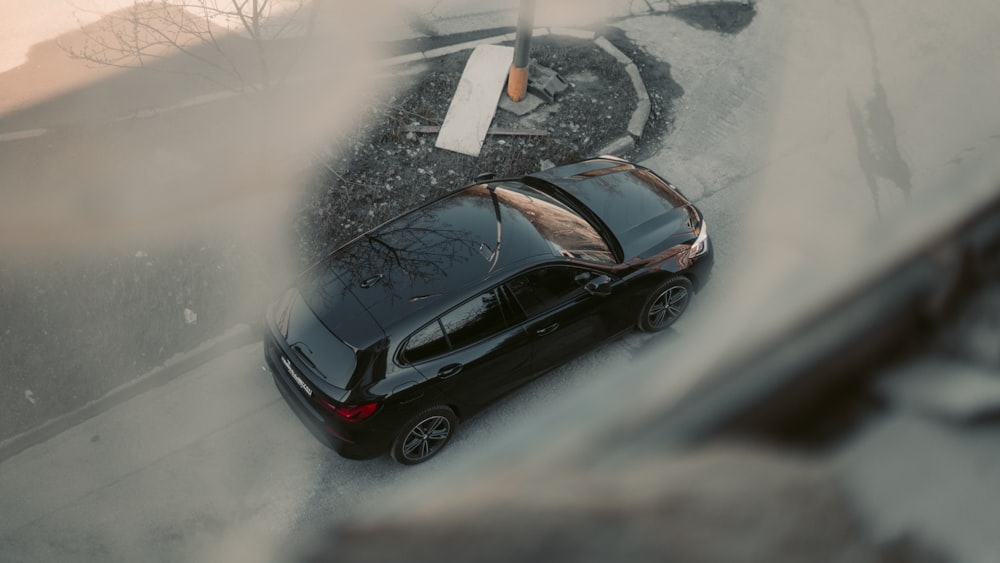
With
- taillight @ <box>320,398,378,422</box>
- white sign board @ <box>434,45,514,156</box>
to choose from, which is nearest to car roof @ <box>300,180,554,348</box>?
taillight @ <box>320,398,378,422</box>

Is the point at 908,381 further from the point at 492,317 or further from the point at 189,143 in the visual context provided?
the point at 189,143

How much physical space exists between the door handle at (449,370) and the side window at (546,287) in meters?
0.64

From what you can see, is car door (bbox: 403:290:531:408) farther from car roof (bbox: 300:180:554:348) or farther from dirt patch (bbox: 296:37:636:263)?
dirt patch (bbox: 296:37:636:263)

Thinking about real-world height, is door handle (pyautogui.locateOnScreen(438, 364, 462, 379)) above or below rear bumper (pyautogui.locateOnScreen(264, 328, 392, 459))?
above

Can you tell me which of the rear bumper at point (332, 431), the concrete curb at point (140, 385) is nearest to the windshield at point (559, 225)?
the rear bumper at point (332, 431)

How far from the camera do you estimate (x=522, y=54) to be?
770 centimetres

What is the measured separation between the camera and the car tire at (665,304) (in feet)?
19.2

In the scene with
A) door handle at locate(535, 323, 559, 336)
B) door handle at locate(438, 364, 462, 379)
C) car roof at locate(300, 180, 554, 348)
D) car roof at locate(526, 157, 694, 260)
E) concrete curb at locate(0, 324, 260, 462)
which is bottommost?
concrete curb at locate(0, 324, 260, 462)

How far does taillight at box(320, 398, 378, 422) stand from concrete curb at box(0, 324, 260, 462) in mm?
1747

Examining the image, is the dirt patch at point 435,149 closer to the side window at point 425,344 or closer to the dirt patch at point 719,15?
the dirt patch at point 719,15

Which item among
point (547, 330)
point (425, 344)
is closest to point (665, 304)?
point (547, 330)

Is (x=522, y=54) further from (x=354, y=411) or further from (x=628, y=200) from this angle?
(x=354, y=411)

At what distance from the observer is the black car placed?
15.8 feet

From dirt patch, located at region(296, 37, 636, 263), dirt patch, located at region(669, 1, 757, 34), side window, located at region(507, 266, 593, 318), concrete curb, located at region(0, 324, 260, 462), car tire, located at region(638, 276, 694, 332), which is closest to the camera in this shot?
side window, located at region(507, 266, 593, 318)
